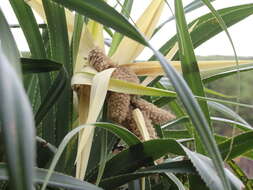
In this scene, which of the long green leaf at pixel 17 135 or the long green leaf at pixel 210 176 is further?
the long green leaf at pixel 210 176

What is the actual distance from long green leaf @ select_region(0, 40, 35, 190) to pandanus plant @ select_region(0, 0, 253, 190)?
0.09 m

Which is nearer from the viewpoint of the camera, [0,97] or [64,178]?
[0,97]

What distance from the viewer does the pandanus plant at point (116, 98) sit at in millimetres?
333

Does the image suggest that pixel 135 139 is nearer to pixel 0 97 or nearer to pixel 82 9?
pixel 82 9

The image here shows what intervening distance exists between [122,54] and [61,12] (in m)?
0.08

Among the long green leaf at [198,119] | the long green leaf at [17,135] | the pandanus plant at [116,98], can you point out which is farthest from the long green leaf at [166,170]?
the long green leaf at [17,135]

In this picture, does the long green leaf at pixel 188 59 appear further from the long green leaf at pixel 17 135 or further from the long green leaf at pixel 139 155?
the long green leaf at pixel 17 135

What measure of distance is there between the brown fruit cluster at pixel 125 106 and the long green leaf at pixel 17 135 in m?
0.23

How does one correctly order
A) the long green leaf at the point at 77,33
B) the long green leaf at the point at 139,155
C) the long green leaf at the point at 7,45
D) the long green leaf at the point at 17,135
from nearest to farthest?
the long green leaf at the point at 17,135
the long green leaf at the point at 7,45
the long green leaf at the point at 139,155
the long green leaf at the point at 77,33

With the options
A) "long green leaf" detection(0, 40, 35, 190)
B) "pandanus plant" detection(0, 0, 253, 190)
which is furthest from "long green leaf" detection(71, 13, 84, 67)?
"long green leaf" detection(0, 40, 35, 190)

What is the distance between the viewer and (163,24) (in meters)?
0.62

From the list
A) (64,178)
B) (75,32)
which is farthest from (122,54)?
(64,178)

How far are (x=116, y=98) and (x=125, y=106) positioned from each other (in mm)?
12

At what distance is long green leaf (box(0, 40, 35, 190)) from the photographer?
160mm
